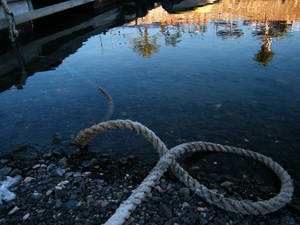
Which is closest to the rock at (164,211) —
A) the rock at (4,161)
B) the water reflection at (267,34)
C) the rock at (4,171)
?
the rock at (4,171)

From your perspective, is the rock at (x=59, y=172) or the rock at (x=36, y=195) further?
the rock at (x=59, y=172)

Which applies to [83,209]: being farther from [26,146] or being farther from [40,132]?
[40,132]

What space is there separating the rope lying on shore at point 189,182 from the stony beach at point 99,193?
0.09m

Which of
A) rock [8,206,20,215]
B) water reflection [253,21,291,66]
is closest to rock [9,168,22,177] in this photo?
rock [8,206,20,215]

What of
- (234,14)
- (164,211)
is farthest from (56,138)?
(234,14)

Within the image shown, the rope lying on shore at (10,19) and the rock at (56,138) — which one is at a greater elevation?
the rope lying on shore at (10,19)

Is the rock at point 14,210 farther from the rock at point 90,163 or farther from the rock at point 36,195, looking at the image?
the rock at point 90,163

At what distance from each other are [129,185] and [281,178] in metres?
2.23

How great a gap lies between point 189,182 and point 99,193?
1.26m

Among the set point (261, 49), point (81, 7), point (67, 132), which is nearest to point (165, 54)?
point (261, 49)

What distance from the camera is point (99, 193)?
129 inches

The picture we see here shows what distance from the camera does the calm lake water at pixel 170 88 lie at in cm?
483

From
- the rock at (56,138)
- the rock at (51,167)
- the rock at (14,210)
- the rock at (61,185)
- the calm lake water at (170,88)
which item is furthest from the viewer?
the calm lake water at (170,88)

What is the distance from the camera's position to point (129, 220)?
2.84 meters
